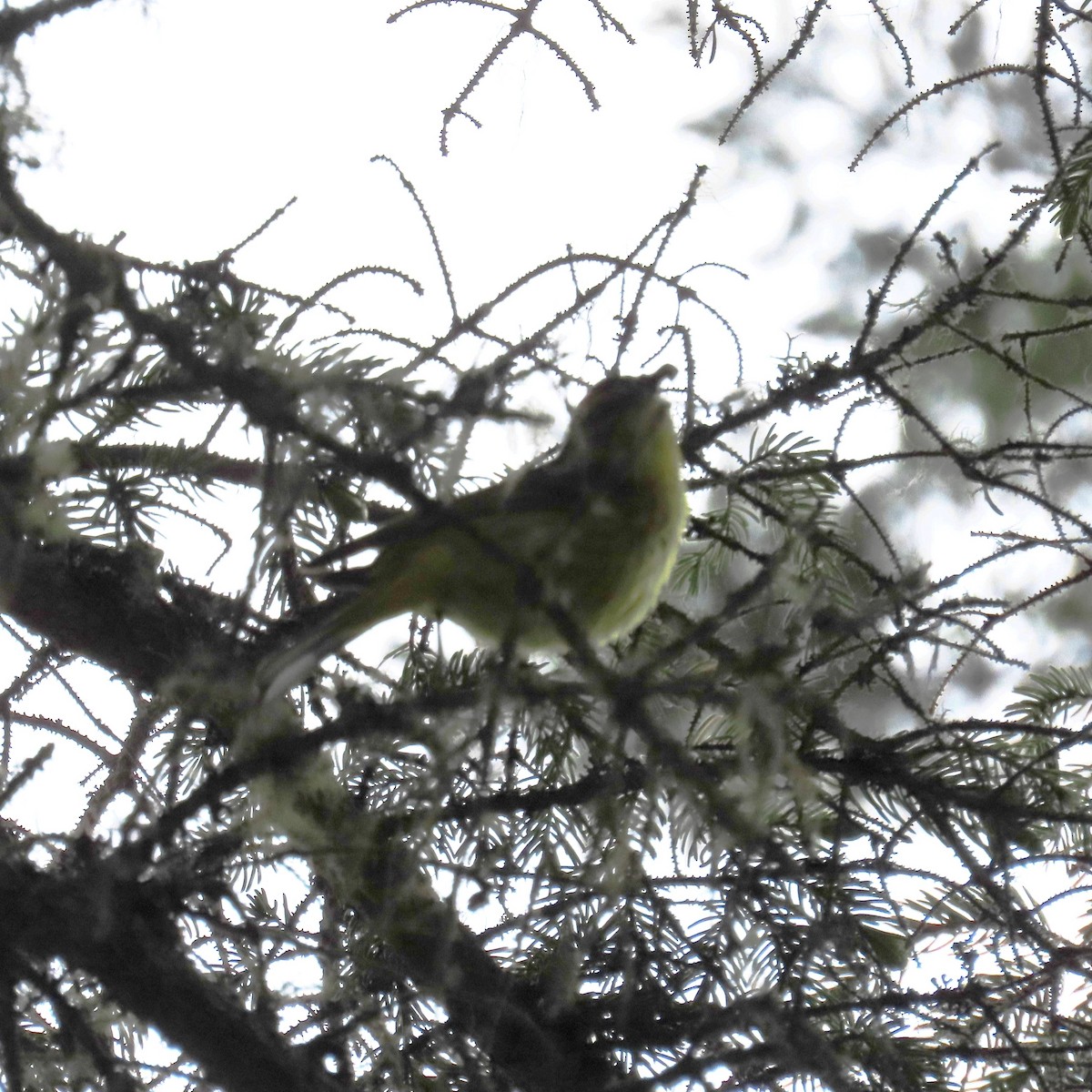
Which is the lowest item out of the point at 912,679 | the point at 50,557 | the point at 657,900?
the point at 657,900

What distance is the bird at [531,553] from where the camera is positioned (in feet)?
4.96

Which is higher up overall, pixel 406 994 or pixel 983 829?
pixel 983 829

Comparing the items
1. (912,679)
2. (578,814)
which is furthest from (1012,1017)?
(578,814)

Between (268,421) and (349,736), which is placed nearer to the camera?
(268,421)

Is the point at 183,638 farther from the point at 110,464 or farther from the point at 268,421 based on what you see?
the point at 268,421

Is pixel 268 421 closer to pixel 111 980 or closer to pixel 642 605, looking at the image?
pixel 111 980

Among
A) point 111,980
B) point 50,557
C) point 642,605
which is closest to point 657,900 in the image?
point 642,605

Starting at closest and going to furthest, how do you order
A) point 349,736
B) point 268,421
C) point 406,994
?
1. point 268,421
2. point 349,736
3. point 406,994

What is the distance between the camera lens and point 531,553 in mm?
1435

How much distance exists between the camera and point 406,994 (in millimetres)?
1732

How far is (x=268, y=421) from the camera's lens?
39.9 inches

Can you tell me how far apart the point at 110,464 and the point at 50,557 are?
177 mm

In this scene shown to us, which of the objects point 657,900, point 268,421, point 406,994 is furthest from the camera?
point 406,994

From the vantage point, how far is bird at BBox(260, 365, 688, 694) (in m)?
1.51
